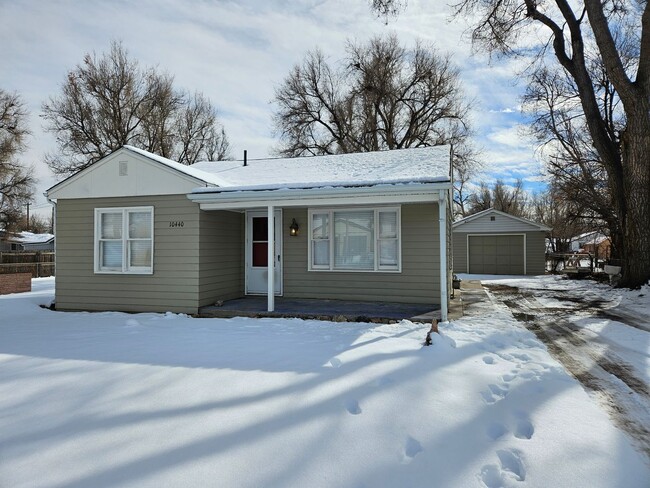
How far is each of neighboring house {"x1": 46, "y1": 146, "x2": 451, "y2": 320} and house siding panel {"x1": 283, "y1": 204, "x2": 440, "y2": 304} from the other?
0.02 meters

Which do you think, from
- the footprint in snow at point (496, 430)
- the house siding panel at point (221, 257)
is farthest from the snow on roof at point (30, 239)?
the footprint in snow at point (496, 430)

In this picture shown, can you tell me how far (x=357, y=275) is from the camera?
8.91 metres

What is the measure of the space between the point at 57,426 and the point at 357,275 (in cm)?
651

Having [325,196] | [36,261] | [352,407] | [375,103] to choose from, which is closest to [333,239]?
[325,196]

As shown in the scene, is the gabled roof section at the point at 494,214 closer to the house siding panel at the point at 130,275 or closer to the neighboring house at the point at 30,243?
the house siding panel at the point at 130,275

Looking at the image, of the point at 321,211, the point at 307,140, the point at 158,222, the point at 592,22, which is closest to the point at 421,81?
the point at 307,140

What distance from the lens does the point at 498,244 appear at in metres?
20.5

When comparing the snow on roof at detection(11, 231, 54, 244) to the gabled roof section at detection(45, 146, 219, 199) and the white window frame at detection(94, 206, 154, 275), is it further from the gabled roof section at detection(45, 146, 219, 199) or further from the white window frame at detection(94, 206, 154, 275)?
the white window frame at detection(94, 206, 154, 275)

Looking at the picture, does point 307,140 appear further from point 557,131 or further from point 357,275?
point 357,275

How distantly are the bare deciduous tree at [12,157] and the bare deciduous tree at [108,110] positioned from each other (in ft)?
16.8

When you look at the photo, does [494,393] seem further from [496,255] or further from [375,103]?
[375,103]

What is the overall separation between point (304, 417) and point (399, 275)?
5715 millimetres

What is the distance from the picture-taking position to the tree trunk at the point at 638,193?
1109 centimetres

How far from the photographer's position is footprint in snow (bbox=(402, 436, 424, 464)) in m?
2.62
